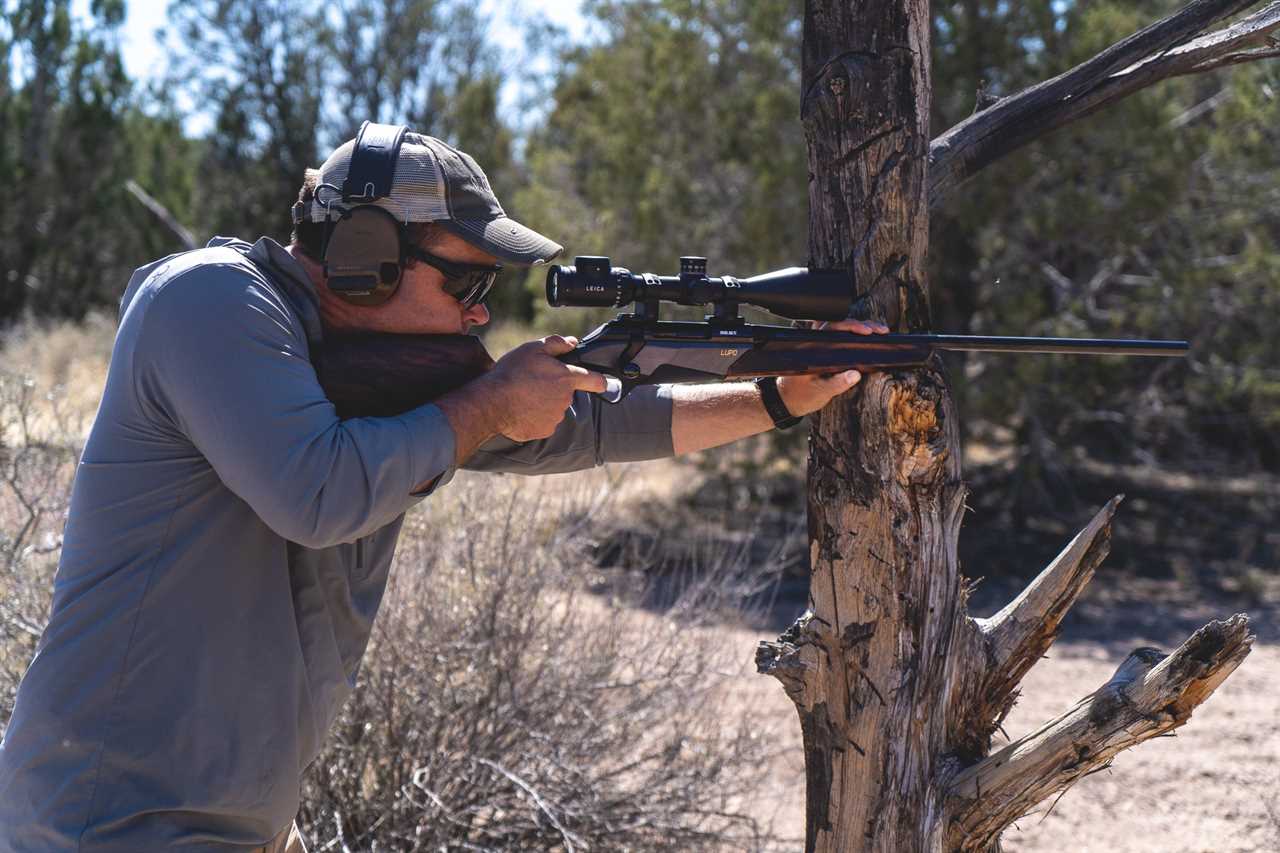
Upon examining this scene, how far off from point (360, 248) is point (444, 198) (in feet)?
0.63

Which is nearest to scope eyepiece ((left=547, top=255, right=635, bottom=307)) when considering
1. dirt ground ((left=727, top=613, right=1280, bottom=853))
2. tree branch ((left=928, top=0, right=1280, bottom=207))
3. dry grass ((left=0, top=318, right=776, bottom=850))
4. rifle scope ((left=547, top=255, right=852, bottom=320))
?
rifle scope ((left=547, top=255, right=852, bottom=320))

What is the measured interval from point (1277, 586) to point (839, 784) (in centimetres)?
687

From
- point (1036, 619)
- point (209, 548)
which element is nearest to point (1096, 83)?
point (1036, 619)

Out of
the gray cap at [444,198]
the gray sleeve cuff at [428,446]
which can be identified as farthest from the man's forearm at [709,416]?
the gray sleeve cuff at [428,446]

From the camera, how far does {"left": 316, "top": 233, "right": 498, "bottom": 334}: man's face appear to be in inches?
91.0

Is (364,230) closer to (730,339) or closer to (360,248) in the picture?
(360,248)

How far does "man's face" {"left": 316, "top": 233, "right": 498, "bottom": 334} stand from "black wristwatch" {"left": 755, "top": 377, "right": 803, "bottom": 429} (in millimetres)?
659

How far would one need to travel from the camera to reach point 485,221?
2.32m

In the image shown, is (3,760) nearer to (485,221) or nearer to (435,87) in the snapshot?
(485,221)

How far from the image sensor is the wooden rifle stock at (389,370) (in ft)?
7.25

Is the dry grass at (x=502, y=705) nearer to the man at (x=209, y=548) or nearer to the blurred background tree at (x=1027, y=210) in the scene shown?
the man at (x=209, y=548)

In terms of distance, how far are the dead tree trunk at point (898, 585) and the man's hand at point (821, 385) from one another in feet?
0.17

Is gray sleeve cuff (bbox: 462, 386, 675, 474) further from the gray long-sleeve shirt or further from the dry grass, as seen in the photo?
the dry grass

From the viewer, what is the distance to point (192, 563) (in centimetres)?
204
